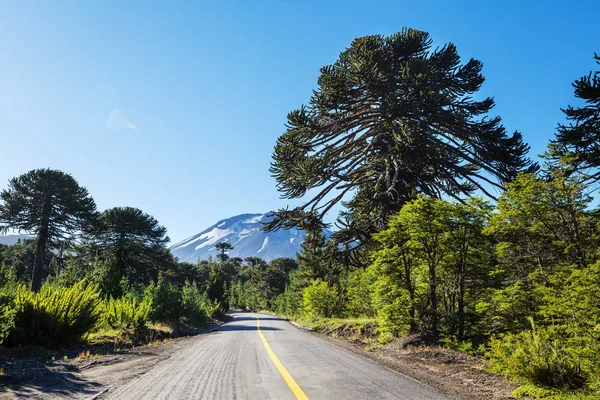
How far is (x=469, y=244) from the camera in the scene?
1112cm

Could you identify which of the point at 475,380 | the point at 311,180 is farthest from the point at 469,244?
the point at 311,180

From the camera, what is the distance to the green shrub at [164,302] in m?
18.7

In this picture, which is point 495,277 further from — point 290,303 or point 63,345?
point 290,303

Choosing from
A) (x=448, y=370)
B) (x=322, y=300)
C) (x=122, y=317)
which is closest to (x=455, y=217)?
(x=448, y=370)

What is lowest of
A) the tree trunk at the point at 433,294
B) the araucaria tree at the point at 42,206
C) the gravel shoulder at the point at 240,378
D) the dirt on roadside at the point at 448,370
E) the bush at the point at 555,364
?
the dirt on roadside at the point at 448,370

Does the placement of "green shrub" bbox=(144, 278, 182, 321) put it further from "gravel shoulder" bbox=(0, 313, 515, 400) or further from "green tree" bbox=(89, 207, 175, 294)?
"green tree" bbox=(89, 207, 175, 294)

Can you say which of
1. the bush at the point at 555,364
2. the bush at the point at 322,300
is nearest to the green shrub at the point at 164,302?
the bush at the point at 322,300

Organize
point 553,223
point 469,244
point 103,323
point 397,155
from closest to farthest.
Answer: point 553,223 < point 469,244 < point 103,323 < point 397,155

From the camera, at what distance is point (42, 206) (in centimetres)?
3052

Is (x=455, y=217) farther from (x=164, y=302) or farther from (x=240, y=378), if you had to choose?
(x=164, y=302)

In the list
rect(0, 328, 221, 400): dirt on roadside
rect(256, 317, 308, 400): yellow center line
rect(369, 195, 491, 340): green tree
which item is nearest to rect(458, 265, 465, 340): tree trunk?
rect(369, 195, 491, 340): green tree

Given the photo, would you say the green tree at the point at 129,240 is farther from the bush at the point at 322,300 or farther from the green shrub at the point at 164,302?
the bush at the point at 322,300

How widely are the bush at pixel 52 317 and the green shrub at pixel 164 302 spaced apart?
8223 mm

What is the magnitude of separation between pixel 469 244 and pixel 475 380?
17.0 feet
